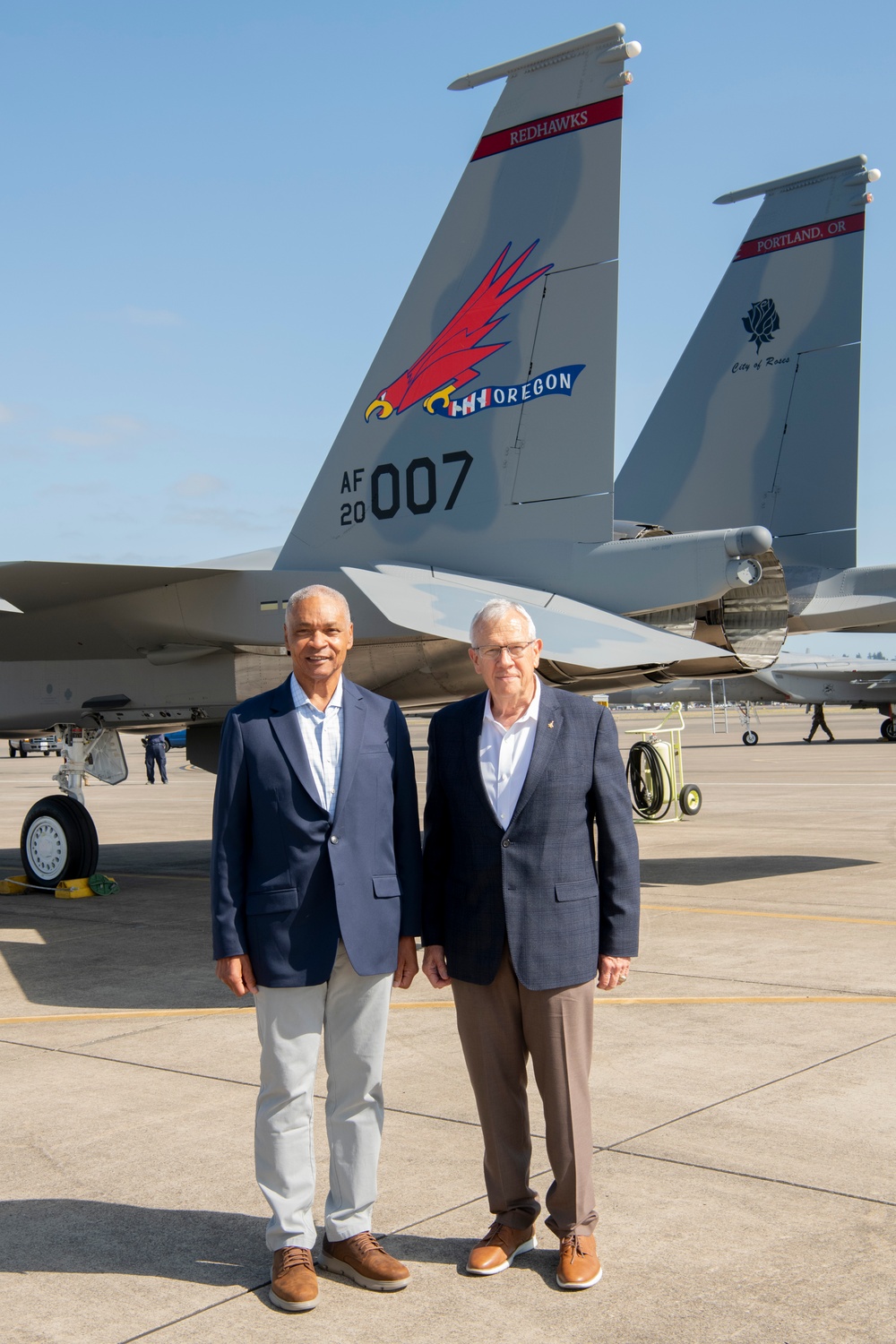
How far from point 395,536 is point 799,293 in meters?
6.63

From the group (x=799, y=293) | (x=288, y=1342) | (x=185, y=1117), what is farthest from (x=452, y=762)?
(x=799, y=293)

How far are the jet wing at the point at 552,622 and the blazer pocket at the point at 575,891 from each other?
368 cm

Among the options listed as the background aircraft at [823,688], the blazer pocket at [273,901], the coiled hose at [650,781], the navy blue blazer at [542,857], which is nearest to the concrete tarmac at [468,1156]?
the navy blue blazer at [542,857]

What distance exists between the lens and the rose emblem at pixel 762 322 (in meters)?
13.8

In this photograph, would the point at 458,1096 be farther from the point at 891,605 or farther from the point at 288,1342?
the point at 891,605

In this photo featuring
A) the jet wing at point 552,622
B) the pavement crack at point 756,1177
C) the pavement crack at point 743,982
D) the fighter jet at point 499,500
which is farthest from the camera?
the fighter jet at point 499,500

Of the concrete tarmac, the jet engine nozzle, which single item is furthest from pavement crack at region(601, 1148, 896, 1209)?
the jet engine nozzle

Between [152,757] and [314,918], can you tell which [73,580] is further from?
[152,757]

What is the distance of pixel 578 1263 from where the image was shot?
3.50 m

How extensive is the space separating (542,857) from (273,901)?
2.72ft

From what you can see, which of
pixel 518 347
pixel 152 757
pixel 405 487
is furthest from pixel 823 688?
pixel 518 347

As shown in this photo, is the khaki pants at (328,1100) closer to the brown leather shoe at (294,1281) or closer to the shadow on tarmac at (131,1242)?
the brown leather shoe at (294,1281)

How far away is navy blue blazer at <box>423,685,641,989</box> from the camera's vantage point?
142 inches

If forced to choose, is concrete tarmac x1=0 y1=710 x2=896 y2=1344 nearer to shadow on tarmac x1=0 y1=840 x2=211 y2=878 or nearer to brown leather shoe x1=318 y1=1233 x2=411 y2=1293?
brown leather shoe x1=318 y1=1233 x2=411 y2=1293
